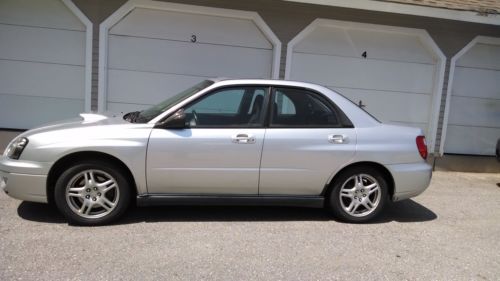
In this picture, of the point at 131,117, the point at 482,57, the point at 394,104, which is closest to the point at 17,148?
the point at 131,117

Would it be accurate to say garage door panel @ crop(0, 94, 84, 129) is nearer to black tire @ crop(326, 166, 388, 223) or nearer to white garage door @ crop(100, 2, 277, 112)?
white garage door @ crop(100, 2, 277, 112)

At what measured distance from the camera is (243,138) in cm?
470

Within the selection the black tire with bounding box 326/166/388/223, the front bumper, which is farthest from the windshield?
the black tire with bounding box 326/166/388/223

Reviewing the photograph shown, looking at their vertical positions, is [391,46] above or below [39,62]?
above

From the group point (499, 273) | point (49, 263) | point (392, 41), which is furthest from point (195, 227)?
point (392, 41)

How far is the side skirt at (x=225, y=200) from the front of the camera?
4.63 metres

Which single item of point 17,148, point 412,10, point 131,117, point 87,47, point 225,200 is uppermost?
point 412,10

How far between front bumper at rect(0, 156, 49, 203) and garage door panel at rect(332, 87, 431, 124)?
18.8ft

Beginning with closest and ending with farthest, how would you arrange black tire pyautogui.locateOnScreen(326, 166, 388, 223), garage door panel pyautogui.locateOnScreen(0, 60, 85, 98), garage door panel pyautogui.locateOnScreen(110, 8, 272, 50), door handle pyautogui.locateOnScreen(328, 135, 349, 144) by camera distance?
door handle pyautogui.locateOnScreen(328, 135, 349, 144), black tire pyautogui.locateOnScreen(326, 166, 388, 223), garage door panel pyautogui.locateOnScreen(0, 60, 85, 98), garage door panel pyautogui.locateOnScreen(110, 8, 272, 50)

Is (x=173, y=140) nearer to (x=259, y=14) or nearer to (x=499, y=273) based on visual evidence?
(x=499, y=273)

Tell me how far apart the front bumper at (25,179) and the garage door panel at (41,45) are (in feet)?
12.0

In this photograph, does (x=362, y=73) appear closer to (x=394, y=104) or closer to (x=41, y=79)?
(x=394, y=104)

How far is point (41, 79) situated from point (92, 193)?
406 cm

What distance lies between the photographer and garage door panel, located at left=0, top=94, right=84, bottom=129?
25.3 ft
